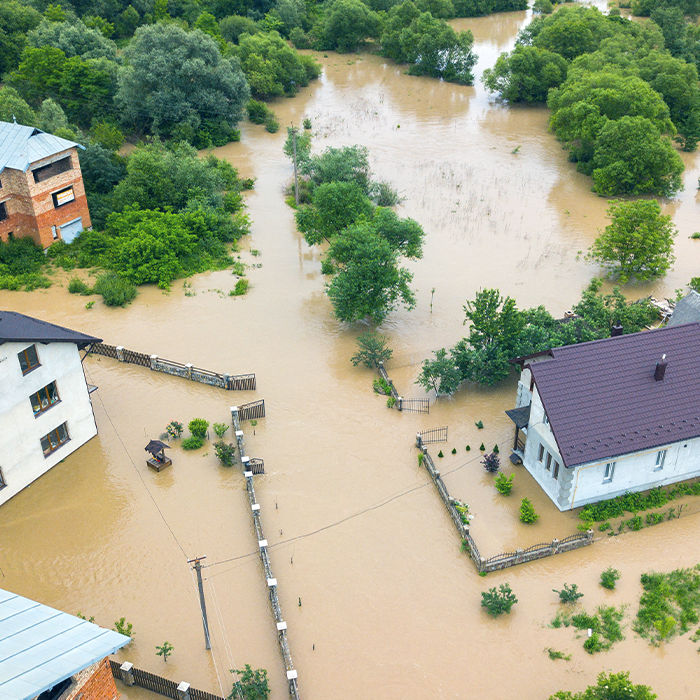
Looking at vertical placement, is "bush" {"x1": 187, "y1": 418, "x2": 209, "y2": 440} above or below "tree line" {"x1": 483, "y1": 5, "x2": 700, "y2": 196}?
below

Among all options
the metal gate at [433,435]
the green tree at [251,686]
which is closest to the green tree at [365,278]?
the metal gate at [433,435]

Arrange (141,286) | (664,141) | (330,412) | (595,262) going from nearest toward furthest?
1. (330,412)
2. (141,286)
3. (595,262)
4. (664,141)

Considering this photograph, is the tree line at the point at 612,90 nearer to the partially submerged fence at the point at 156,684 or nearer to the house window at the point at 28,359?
the house window at the point at 28,359

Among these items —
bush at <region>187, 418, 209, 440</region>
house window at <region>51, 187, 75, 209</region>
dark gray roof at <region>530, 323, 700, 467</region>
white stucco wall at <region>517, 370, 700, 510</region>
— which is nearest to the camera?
dark gray roof at <region>530, 323, 700, 467</region>

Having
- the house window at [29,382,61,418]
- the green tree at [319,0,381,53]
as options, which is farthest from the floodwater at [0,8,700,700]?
the green tree at [319,0,381,53]

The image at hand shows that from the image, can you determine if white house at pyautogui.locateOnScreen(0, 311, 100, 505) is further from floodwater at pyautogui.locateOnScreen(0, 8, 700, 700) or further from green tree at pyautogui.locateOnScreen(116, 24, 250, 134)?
green tree at pyautogui.locateOnScreen(116, 24, 250, 134)

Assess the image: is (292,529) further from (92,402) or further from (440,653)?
(92,402)

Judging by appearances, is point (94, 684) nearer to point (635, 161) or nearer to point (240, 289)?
point (240, 289)

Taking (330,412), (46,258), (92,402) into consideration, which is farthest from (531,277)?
(46,258)
